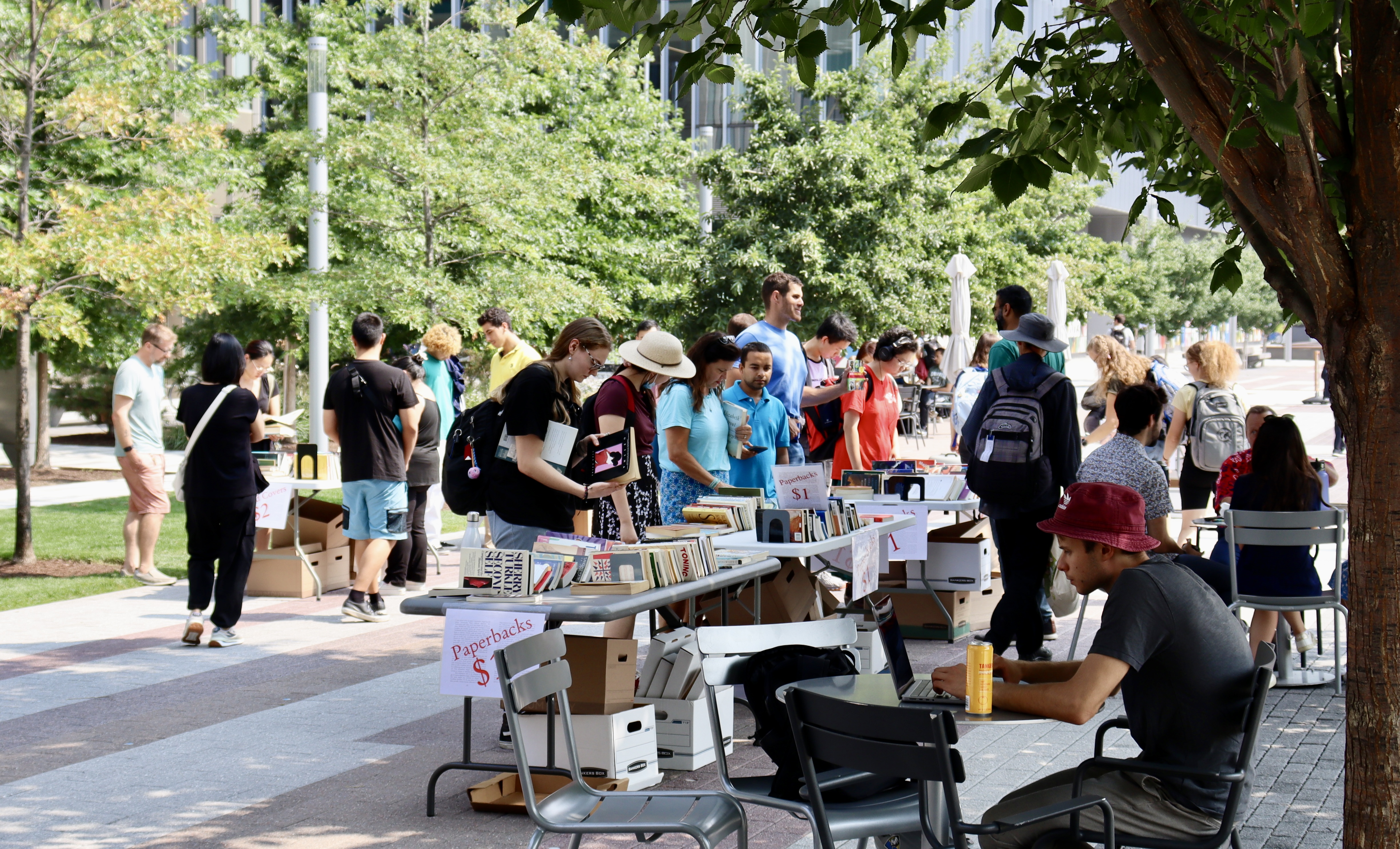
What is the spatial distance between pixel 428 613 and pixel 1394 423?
3.63m

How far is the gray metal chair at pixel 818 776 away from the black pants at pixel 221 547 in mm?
4620

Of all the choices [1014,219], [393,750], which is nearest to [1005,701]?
[393,750]

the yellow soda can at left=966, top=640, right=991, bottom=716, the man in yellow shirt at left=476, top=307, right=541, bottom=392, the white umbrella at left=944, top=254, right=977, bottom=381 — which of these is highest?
the white umbrella at left=944, top=254, right=977, bottom=381

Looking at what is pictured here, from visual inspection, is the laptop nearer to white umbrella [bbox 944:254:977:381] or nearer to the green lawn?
the green lawn

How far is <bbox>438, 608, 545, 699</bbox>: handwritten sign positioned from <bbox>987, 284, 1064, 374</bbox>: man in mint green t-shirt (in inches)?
146

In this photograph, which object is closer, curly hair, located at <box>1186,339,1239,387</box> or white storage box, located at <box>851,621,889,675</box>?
white storage box, located at <box>851,621,889,675</box>

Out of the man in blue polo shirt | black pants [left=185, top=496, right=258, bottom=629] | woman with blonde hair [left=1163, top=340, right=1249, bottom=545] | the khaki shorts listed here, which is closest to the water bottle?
the khaki shorts

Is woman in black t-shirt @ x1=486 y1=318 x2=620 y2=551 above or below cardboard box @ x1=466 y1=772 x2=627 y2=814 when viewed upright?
above

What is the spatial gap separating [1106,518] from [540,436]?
9.68ft

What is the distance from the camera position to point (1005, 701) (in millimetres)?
3826

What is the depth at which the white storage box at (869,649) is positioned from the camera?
24.3 feet

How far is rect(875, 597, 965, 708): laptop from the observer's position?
400 cm

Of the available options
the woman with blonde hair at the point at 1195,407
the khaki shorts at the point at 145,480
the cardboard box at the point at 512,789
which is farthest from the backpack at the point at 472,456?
the woman with blonde hair at the point at 1195,407

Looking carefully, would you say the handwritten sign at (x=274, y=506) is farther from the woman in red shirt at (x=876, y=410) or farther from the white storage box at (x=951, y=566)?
the white storage box at (x=951, y=566)
